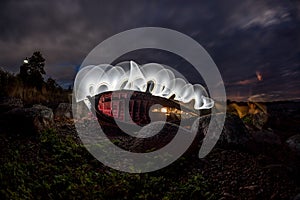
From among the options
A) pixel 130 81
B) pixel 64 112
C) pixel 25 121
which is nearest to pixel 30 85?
pixel 64 112

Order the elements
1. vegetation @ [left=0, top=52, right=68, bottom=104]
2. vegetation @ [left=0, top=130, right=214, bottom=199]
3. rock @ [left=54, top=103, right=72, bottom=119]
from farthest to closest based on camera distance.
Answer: vegetation @ [left=0, top=52, right=68, bottom=104], rock @ [left=54, top=103, right=72, bottom=119], vegetation @ [left=0, top=130, right=214, bottom=199]

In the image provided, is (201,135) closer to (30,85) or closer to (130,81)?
(130,81)

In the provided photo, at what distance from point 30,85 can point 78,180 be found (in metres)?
16.2

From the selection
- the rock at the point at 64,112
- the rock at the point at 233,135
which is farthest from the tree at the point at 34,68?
the rock at the point at 233,135

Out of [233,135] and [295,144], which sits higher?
[233,135]

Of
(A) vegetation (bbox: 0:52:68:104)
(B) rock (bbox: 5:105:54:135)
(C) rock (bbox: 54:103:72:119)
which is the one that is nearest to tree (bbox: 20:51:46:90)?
(A) vegetation (bbox: 0:52:68:104)

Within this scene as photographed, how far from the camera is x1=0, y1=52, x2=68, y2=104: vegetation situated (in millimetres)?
13781

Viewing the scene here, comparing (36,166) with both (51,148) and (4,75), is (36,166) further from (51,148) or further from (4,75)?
(4,75)

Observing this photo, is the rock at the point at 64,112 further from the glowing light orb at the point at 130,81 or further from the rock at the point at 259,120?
the rock at the point at 259,120

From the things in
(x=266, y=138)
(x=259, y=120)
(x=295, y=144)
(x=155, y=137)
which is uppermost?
(x=259, y=120)

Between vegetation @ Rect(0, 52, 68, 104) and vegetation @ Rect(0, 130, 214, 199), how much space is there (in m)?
10.2

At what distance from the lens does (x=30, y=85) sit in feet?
58.2

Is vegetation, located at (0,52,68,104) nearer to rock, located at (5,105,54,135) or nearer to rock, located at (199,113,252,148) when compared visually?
rock, located at (5,105,54,135)

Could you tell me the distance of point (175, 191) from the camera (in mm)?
3957
